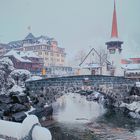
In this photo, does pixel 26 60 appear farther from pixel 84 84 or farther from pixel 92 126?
pixel 92 126

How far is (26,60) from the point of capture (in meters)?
6.33

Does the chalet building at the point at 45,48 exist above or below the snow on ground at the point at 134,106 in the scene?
above

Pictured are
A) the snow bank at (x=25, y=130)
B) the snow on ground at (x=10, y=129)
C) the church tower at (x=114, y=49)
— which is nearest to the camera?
the snow bank at (x=25, y=130)

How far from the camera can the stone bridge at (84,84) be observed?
23.2 ft

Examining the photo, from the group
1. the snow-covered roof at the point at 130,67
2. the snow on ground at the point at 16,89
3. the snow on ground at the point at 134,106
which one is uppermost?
the snow-covered roof at the point at 130,67

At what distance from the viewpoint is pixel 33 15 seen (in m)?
6.55

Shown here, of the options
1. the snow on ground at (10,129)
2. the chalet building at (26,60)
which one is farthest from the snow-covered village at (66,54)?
the snow on ground at (10,129)

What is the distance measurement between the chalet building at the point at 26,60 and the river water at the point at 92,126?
5.50 feet

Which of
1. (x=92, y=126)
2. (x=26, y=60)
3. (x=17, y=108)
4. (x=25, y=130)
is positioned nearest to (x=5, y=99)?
(x=17, y=108)

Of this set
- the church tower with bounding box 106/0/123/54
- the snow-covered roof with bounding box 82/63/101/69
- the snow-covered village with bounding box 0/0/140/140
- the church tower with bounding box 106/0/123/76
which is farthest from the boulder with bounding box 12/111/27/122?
the church tower with bounding box 106/0/123/54

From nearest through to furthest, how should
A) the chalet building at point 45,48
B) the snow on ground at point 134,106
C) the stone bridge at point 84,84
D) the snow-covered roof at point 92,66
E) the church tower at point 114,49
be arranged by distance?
1. the chalet building at point 45,48
2. the church tower at point 114,49
3. the snow-covered roof at point 92,66
4. the stone bridge at point 84,84
5. the snow on ground at point 134,106

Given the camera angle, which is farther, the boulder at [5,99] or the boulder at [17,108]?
the boulder at [5,99]

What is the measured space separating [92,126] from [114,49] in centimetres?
223

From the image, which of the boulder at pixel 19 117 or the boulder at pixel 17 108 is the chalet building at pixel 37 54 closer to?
the boulder at pixel 17 108
